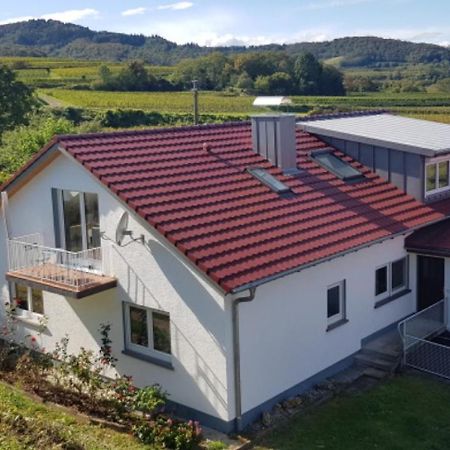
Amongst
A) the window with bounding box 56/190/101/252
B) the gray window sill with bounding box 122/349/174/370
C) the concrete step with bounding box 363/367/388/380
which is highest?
the window with bounding box 56/190/101/252

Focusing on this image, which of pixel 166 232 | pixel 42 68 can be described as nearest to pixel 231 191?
pixel 166 232

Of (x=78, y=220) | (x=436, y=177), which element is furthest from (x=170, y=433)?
(x=436, y=177)

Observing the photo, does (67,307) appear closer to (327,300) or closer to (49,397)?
(49,397)

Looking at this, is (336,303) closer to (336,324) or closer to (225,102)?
(336,324)

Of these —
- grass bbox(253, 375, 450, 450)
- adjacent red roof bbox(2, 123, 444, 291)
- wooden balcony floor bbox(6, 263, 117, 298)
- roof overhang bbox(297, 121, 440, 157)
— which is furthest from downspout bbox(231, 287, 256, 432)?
roof overhang bbox(297, 121, 440, 157)

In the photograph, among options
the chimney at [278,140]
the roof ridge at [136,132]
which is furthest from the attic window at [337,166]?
the roof ridge at [136,132]

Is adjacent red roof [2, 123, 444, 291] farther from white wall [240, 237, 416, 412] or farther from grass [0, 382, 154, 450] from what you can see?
grass [0, 382, 154, 450]
